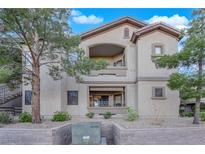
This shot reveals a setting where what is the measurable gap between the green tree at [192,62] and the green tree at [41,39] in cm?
327

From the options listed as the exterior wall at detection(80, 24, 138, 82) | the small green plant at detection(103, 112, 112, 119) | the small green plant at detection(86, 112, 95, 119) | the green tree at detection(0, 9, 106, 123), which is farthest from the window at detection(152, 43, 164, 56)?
the small green plant at detection(86, 112, 95, 119)

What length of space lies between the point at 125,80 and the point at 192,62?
6263 millimetres

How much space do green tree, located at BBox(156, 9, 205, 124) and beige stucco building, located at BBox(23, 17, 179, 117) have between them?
4324 mm

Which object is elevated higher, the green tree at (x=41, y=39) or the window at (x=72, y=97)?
the green tree at (x=41, y=39)

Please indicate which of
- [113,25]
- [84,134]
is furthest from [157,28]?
[84,134]

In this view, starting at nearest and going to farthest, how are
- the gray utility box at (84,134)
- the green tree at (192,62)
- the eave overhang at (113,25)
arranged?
the gray utility box at (84,134)
the green tree at (192,62)
the eave overhang at (113,25)

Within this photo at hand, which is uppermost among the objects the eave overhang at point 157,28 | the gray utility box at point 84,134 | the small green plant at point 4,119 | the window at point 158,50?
the eave overhang at point 157,28

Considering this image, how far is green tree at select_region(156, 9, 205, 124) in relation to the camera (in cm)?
1122

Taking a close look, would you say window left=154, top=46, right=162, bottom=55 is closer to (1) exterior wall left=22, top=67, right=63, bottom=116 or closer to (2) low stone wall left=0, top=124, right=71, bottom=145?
(1) exterior wall left=22, top=67, right=63, bottom=116

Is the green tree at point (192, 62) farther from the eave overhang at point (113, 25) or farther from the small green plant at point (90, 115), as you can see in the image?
the eave overhang at point (113, 25)

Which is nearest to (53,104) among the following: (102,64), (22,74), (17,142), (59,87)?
(59,87)

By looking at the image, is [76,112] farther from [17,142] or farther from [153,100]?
[17,142]

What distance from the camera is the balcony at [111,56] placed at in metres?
17.8

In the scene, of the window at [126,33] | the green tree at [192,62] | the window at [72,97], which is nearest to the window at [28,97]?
the window at [72,97]
